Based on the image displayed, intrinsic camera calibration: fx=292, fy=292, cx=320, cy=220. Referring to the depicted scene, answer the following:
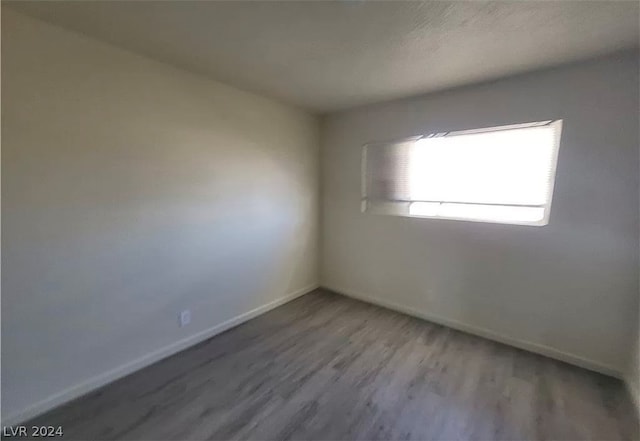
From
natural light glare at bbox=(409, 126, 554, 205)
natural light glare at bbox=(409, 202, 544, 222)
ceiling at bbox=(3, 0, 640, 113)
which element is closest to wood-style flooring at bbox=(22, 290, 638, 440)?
natural light glare at bbox=(409, 202, 544, 222)

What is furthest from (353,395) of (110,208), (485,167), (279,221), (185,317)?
(485,167)

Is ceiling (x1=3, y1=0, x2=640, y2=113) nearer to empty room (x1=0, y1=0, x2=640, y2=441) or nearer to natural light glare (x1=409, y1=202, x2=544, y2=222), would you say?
empty room (x1=0, y1=0, x2=640, y2=441)

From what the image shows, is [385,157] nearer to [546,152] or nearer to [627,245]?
[546,152]

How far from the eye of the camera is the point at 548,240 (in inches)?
95.3

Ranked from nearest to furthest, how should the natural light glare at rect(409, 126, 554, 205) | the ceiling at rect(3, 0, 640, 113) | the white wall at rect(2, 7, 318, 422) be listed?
the ceiling at rect(3, 0, 640, 113)
the white wall at rect(2, 7, 318, 422)
the natural light glare at rect(409, 126, 554, 205)

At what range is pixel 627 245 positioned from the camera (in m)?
2.11

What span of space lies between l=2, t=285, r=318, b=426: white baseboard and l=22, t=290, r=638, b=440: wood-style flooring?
6cm

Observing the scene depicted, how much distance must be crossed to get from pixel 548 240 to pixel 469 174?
2.84ft

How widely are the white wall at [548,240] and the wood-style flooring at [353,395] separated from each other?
300 millimetres

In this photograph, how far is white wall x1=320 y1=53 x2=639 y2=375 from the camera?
6.98ft

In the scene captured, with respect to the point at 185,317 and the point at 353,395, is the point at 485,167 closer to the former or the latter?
the point at 353,395

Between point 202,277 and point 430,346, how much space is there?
7.12ft

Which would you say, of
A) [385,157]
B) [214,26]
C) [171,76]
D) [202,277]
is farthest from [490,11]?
[202,277]

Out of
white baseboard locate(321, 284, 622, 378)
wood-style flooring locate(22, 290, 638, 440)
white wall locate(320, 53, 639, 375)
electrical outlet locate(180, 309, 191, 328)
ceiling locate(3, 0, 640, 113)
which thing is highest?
ceiling locate(3, 0, 640, 113)
